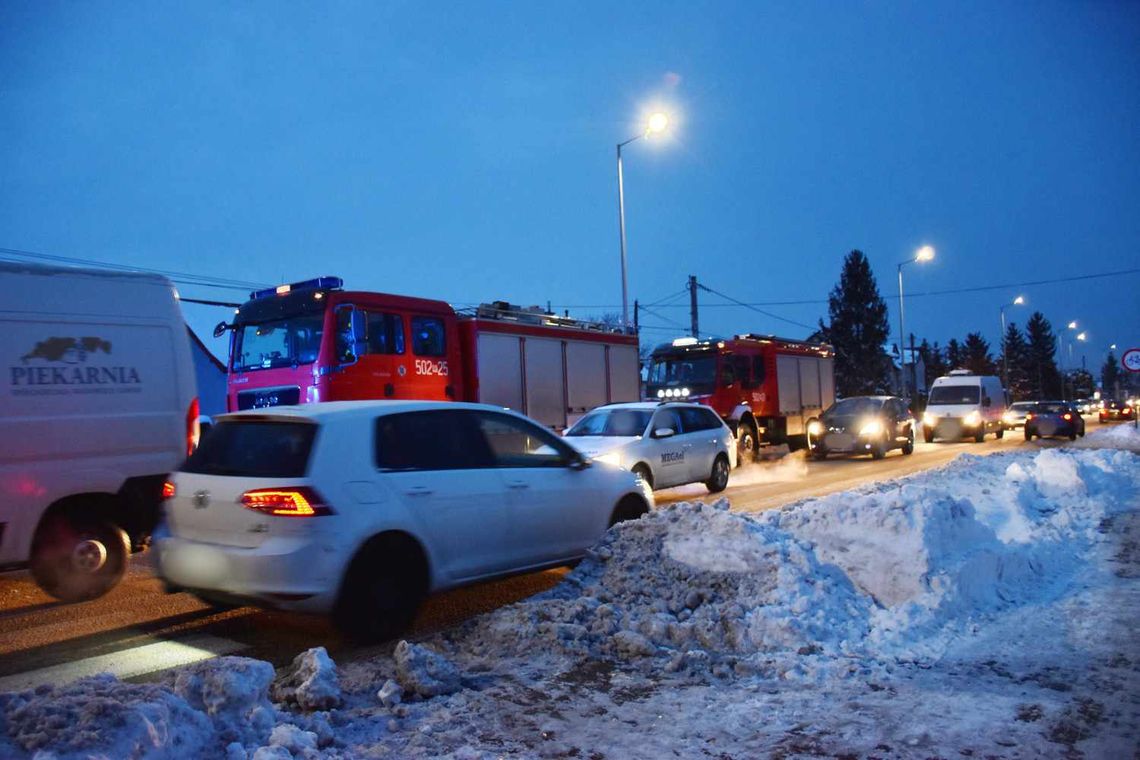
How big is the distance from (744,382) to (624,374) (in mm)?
3991

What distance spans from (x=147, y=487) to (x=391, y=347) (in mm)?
6561

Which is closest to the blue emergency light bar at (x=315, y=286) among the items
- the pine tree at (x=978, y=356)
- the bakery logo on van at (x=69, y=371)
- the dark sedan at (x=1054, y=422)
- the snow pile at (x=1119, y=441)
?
the bakery logo on van at (x=69, y=371)

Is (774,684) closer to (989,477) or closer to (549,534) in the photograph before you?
(549,534)

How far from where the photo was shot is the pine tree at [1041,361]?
342 feet

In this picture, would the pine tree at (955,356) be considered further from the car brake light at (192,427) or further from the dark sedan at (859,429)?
the car brake light at (192,427)

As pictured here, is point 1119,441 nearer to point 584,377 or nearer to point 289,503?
point 584,377

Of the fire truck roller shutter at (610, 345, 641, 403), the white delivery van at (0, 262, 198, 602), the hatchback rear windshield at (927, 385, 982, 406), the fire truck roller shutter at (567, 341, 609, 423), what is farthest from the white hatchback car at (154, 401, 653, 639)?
the hatchback rear windshield at (927, 385, 982, 406)

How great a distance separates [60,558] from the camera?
734 cm

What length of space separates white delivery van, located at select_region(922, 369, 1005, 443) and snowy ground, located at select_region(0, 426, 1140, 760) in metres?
24.4

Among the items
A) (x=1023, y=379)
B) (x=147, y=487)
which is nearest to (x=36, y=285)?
(x=147, y=487)

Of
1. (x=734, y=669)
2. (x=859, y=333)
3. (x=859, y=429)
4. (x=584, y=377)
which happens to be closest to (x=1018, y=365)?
(x=859, y=333)

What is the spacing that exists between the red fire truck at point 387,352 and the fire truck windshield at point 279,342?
2 cm

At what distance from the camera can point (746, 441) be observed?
76.1 ft

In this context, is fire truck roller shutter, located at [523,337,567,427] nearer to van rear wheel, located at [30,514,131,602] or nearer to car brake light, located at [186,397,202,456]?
car brake light, located at [186,397,202,456]
